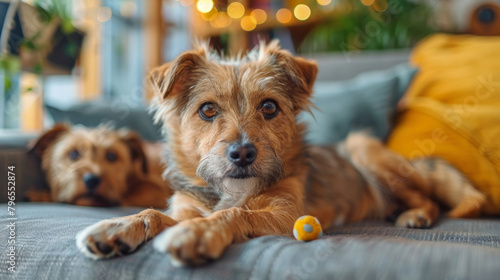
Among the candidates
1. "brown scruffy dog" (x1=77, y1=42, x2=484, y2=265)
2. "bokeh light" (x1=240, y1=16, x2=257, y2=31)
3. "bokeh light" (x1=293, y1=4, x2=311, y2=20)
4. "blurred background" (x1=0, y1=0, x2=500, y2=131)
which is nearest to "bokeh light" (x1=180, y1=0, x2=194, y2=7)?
"blurred background" (x1=0, y1=0, x2=500, y2=131)

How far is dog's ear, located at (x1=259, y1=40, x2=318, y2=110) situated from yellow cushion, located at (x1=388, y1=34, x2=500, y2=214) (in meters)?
1.05

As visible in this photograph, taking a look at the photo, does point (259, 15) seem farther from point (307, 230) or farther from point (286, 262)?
point (286, 262)

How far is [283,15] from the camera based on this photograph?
15.9ft

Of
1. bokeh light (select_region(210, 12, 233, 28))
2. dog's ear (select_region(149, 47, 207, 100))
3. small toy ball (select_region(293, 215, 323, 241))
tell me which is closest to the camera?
small toy ball (select_region(293, 215, 323, 241))

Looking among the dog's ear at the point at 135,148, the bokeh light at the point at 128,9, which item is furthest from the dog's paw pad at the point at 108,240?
the bokeh light at the point at 128,9

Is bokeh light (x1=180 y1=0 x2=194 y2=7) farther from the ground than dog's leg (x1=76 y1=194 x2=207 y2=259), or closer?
farther from the ground

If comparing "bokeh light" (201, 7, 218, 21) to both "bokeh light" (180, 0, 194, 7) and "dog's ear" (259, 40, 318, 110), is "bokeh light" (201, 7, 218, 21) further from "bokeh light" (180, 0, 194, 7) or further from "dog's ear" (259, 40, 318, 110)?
"dog's ear" (259, 40, 318, 110)

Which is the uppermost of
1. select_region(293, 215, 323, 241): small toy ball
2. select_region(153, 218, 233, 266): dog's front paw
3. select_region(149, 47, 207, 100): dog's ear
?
select_region(149, 47, 207, 100): dog's ear

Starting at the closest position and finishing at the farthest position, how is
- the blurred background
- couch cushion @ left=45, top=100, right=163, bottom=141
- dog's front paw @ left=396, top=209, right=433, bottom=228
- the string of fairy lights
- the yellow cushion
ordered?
dog's front paw @ left=396, top=209, right=433, bottom=228 < the yellow cushion < the blurred background < couch cushion @ left=45, top=100, right=163, bottom=141 < the string of fairy lights

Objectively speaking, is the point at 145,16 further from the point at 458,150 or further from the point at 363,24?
the point at 458,150

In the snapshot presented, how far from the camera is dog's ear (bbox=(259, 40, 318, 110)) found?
183 cm

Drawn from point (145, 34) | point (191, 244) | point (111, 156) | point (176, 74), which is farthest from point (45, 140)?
point (145, 34)

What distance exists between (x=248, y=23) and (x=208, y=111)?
11.4 feet

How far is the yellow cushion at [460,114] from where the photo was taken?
2289 millimetres
